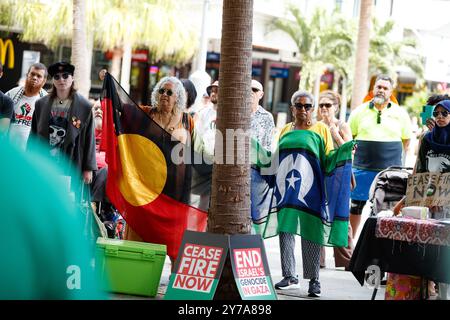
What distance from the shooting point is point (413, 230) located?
273 inches

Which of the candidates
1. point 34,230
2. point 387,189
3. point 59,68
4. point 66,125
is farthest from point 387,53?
point 34,230

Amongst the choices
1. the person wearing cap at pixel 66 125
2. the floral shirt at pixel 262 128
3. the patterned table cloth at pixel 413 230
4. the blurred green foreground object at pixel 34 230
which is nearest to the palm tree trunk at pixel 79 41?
the person wearing cap at pixel 66 125

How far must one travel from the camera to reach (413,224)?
6953mm

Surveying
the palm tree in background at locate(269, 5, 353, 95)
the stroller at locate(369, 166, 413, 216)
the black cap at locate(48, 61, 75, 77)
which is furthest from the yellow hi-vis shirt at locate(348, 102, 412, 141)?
the palm tree in background at locate(269, 5, 353, 95)

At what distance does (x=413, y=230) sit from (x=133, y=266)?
237cm

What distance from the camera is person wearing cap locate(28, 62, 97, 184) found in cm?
900

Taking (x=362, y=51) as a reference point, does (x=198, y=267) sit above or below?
below

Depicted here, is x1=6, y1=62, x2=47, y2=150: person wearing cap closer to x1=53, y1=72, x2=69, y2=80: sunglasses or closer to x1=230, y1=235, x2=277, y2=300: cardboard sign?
x1=53, y1=72, x2=69, y2=80: sunglasses

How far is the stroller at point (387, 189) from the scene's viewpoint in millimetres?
9414

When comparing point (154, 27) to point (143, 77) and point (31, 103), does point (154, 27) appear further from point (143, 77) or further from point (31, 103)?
point (31, 103)

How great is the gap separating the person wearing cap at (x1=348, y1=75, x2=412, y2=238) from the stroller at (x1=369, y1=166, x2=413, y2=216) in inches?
52.7

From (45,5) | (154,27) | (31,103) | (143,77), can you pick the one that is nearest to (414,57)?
(143,77)

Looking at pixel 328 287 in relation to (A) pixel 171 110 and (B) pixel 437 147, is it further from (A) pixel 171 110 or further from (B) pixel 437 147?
(A) pixel 171 110

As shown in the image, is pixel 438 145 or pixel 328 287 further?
pixel 328 287
